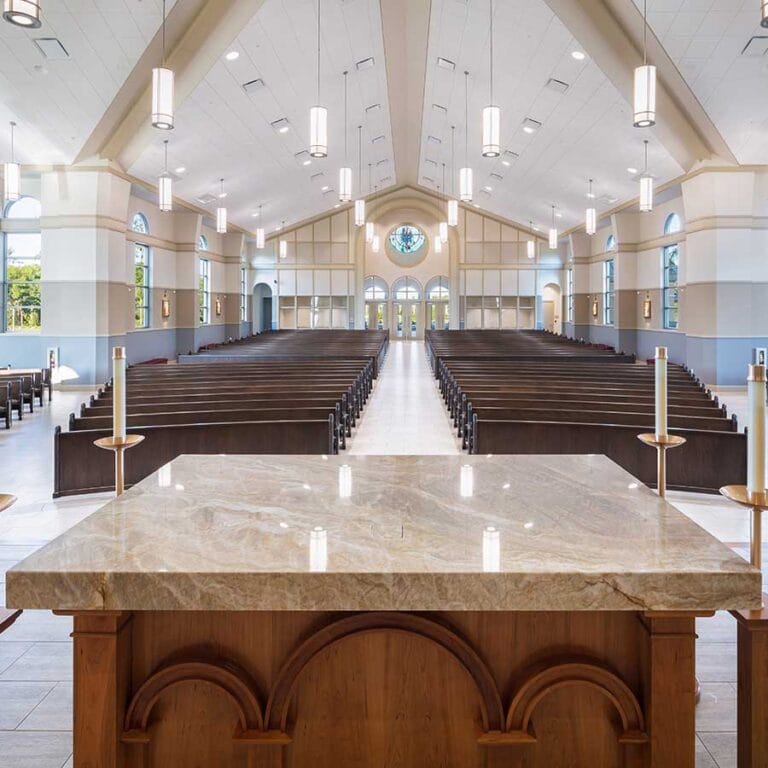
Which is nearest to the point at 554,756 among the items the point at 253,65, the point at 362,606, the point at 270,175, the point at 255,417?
the point at 362,606

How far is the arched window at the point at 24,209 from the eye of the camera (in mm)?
13414

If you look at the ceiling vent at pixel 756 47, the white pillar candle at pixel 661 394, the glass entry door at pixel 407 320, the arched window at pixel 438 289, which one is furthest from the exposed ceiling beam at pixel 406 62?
the white pillar candle at pixel 661 394

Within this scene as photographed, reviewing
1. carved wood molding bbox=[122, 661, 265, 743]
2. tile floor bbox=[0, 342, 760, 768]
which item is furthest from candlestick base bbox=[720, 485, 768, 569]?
carved wood molding bbox=[122, 661, 265, 743]

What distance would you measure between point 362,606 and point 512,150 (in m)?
15.6

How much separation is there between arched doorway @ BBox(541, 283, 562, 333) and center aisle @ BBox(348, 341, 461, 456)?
14.0 meters

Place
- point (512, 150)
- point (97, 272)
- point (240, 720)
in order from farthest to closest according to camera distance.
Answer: point (512, 150) → point (97, 272) → point (240, 720)

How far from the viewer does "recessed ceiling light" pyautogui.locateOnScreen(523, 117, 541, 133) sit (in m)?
12.9

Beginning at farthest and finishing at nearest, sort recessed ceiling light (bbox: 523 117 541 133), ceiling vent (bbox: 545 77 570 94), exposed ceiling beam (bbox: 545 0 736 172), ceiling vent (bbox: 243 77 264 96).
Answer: recessed ceiling light (bbox: 523 117 541 133) → ceiling vent (bbox: 243 77 264 96) → ceiling vent (bbox: 545 77 570 94) → exposed ceiling beam (bbox: 545 0 736 172)

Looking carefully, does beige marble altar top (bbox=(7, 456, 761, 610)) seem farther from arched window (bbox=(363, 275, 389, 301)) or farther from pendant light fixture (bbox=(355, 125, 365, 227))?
arched window (bbox=(363, 275, 389, 301))

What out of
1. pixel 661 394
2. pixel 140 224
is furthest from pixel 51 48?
pixel 661 394

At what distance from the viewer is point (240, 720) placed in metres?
1.23

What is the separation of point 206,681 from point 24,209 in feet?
47.9

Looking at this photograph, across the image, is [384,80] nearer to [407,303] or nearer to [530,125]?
[530,125]

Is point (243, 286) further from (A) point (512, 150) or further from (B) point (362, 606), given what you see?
(B) point (362, 606)
